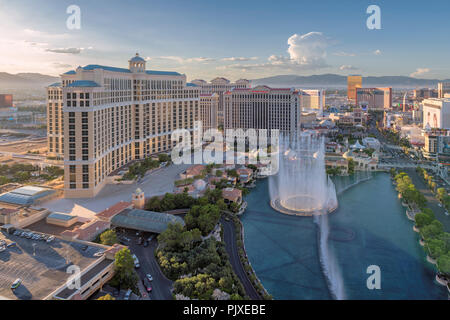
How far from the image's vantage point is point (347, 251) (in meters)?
16.1

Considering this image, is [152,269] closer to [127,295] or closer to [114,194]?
[127,295]

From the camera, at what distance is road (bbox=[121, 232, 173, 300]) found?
39.2 feet

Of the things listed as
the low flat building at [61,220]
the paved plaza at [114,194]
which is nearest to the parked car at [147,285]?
the low flat building at [61,220]

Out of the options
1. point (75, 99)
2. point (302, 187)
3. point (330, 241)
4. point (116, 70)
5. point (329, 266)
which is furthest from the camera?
point (116, 70)

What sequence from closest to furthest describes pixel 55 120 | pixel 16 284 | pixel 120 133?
pixel 16 284 < pixel 120 133 < pixel 55 120

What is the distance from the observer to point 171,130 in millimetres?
35031

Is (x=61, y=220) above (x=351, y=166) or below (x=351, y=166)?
below

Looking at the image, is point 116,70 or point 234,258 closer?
point 234,258

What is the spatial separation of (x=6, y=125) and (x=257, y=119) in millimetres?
40534

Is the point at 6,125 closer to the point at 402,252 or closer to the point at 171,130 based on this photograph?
the point at 171,130

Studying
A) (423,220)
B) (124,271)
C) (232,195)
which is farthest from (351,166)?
(124,271)

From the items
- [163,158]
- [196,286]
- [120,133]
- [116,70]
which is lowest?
[196,286]

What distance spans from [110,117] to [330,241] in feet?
60.3

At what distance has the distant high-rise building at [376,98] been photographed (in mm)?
101062
